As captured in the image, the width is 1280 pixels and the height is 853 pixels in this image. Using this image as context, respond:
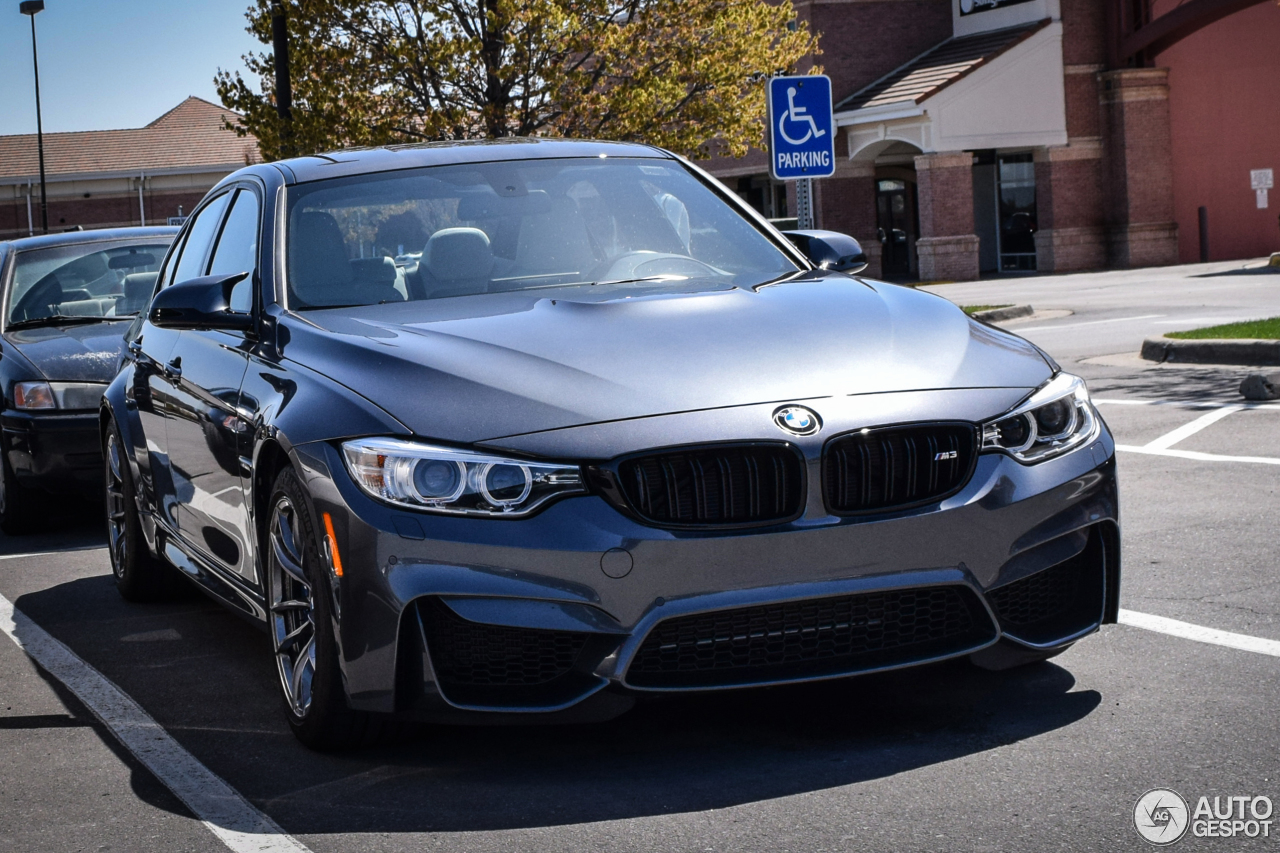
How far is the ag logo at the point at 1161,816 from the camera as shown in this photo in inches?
128

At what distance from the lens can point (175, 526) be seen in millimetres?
5734

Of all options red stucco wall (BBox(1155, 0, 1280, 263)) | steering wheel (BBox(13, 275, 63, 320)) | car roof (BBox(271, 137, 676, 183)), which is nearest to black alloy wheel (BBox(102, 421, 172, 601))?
car roof (BBox(271, 137, 676, 183))

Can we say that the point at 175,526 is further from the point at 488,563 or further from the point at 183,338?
the point at 488,563

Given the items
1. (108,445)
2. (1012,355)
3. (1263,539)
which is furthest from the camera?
(108,445)

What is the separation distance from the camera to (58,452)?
342 inches

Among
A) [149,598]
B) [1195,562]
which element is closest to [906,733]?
[1195,562]

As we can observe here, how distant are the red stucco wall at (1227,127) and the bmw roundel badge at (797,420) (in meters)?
37.1

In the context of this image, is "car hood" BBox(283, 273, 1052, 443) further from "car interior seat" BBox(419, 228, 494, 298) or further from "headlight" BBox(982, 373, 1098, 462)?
"car interior seat" BBox(419, 228, 494, 298)

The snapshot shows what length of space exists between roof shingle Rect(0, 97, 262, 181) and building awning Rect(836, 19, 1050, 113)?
1527 inches

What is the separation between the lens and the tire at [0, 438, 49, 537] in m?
8.84

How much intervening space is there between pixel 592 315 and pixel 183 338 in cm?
200

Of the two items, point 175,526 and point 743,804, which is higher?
point 175,526

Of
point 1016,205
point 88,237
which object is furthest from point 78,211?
point 88,237

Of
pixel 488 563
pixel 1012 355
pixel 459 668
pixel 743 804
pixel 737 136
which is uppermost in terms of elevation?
pixel 737 136
